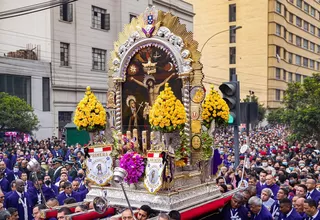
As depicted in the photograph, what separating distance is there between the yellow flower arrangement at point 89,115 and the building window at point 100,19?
2270 cm

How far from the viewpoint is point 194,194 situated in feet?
24.9

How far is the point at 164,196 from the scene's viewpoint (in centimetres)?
687

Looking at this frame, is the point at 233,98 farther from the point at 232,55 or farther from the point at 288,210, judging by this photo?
the point at 232,55

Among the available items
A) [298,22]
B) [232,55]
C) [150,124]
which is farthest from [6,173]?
[298,22]

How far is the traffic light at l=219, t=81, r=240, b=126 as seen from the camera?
9.28 meters

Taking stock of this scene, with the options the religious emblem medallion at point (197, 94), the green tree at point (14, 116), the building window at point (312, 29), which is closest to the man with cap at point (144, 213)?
the religious emblem medallion at point (197, 94)

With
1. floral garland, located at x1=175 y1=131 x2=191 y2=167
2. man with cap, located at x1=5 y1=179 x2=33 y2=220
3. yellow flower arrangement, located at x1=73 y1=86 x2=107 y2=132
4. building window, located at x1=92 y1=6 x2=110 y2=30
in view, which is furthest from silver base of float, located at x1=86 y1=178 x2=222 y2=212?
building window, located at x1=92 y1=6 x2=110 y2=30

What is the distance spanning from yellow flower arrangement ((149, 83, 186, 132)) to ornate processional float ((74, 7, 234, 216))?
0.03m

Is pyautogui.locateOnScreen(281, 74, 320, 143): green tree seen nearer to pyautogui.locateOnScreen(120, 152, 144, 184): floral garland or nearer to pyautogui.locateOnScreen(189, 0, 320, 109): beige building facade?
pyautogui.locateOnScreen(120, 152, 144, 184): floral garland

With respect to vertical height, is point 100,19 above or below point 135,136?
above

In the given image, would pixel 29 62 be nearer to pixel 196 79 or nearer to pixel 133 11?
pixel 133 11

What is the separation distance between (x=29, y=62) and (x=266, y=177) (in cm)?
2085

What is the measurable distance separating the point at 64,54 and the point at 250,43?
29.4 metres

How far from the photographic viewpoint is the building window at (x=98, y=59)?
29.9 metres
